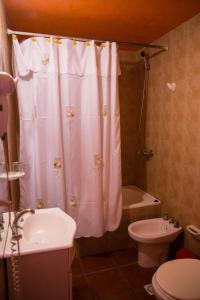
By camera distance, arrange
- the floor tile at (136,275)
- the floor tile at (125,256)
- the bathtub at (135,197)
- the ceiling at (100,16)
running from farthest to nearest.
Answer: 1. the bathtub at (135,197)
2. the floor tile at (125,256)
3. the floor tile at (136,275)
4. the ceiling at (100,16)

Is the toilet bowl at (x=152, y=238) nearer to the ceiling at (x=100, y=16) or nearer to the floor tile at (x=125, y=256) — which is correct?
the floor tile at (x=125, y=256)

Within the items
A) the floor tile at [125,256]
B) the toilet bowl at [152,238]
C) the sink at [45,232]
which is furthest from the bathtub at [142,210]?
the sink at [45,232]

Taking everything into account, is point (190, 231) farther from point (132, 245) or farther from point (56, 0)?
point (56, 0)

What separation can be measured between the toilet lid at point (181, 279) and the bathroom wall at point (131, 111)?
1.48 metres

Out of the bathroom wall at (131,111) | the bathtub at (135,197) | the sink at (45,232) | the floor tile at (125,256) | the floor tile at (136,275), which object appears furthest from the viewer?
the bathroom wall at (131,111)

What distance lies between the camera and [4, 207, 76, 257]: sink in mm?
1086

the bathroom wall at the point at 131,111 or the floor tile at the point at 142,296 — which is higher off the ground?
the bathroom wall at the point at 131,111

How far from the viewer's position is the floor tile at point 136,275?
1.98m

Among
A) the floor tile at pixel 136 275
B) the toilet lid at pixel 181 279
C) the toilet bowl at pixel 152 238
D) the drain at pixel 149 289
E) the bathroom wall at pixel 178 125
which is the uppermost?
the bathroom wall at pixel 178 125

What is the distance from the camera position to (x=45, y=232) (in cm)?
143

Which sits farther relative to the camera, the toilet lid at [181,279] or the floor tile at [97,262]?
the floor tile at [97,262]

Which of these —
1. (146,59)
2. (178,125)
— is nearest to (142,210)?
(178,125)

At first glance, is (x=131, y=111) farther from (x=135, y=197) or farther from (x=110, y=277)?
(x=110, y=277)

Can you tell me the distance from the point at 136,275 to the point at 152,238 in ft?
1.38
